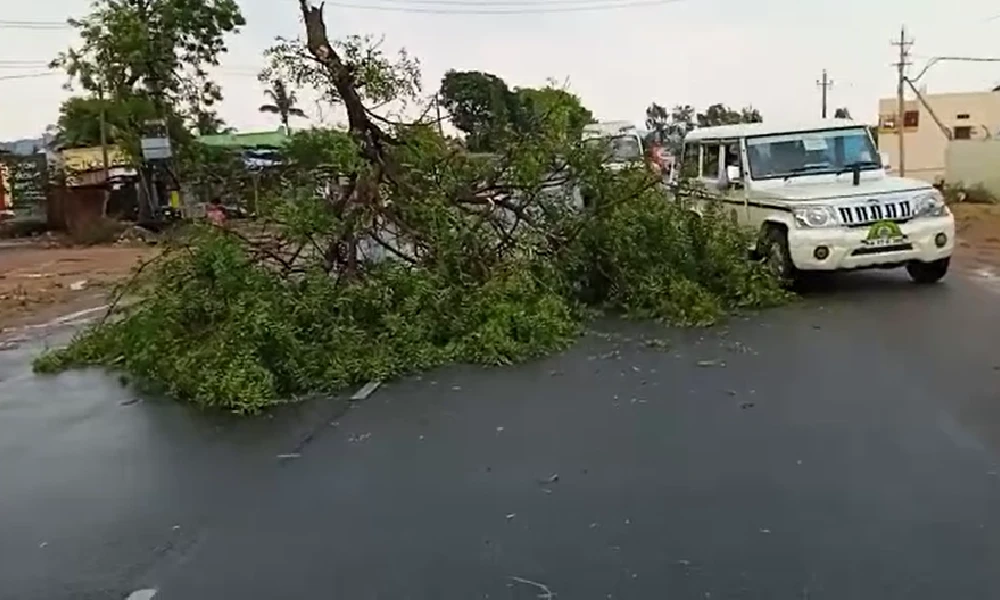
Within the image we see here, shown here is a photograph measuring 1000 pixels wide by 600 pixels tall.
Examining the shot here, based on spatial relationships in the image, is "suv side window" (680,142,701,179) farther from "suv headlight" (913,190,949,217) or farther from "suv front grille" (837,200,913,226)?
"suv headlight" (913,190,949,217)

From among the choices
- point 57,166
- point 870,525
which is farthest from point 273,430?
point 57,166

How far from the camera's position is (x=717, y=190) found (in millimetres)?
14531

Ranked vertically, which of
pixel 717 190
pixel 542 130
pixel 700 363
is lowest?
pixel 700 363

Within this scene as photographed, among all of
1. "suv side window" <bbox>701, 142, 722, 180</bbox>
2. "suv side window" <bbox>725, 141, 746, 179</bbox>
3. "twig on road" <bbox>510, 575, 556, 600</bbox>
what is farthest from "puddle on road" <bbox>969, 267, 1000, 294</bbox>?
"twig on road" <bbox>510, 575, 556, 600</bbox>

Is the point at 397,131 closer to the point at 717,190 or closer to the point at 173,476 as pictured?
the point at 717,190

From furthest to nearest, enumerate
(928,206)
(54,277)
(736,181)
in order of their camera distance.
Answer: (54,277)
(736,181)
(928,206)

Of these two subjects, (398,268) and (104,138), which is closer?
(398,268)

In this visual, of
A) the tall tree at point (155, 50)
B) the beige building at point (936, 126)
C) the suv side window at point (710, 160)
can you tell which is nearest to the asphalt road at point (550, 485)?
the suv side window at point (710, 160)

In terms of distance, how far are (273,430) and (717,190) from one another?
845 centimetres

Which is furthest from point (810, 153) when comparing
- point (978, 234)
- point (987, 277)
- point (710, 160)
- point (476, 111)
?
point (978, 234)

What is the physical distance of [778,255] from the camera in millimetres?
12844

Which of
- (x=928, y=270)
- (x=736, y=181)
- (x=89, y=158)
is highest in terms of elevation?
(x=89, y=158)

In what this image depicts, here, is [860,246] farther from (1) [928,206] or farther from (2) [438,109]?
(2) [438,109]

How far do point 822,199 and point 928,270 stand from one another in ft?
6.09
